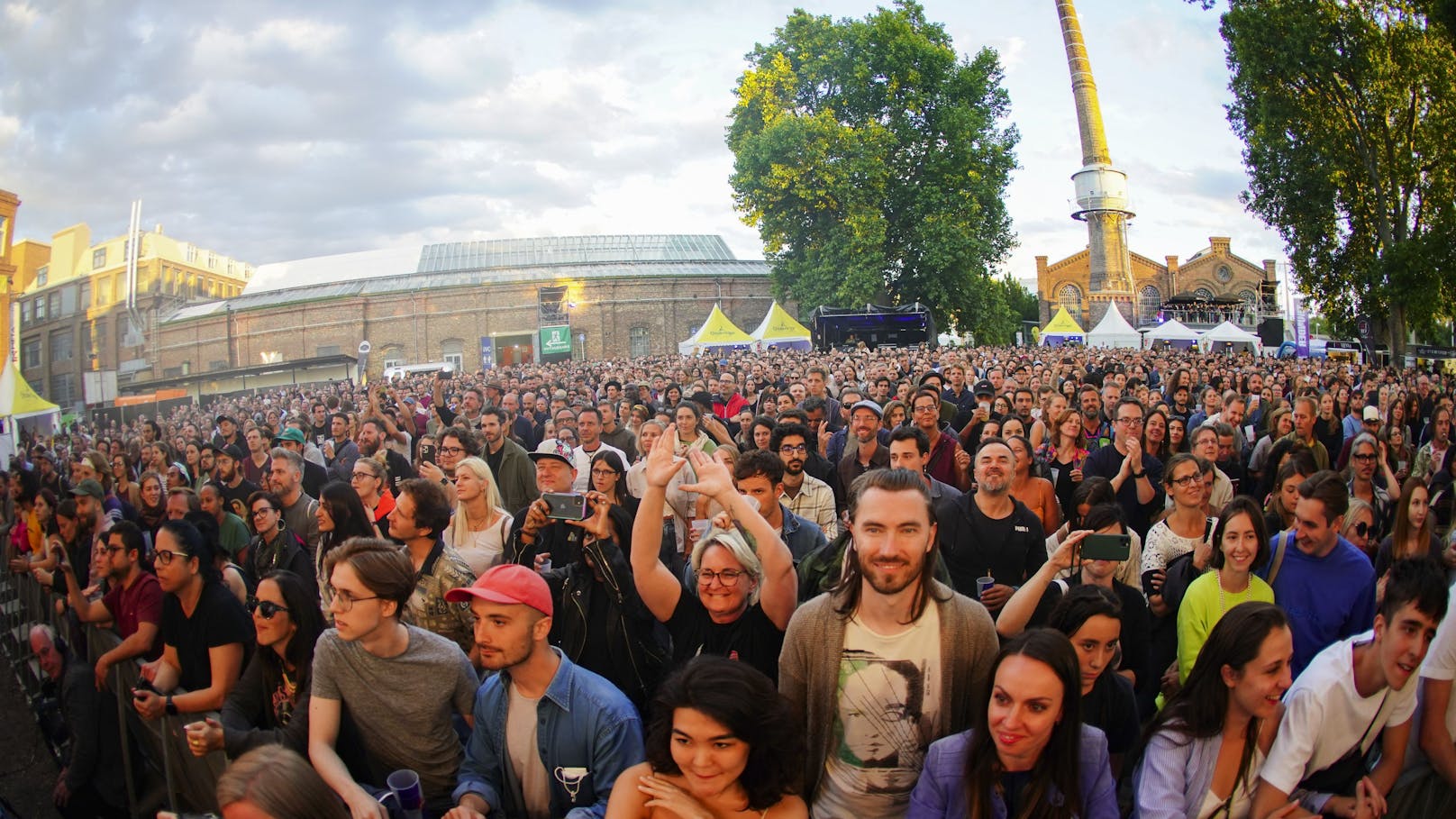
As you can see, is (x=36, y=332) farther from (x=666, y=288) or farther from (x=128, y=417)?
(x=666, y=288)

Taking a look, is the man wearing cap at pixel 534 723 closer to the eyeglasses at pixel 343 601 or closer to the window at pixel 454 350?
the eyeglasses at pixel 343 601

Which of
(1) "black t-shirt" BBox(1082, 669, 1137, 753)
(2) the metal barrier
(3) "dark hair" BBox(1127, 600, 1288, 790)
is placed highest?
(3) "dark hair" BBox(1127, 600, 1288, 790)

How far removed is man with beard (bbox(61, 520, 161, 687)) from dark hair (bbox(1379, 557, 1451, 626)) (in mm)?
5051

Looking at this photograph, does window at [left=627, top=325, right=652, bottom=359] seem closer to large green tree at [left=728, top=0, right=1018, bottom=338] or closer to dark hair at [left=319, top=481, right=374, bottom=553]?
large green tree at [left=728, top=0, right=1018, bottom=338]

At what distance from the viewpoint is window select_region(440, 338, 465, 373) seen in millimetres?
45938

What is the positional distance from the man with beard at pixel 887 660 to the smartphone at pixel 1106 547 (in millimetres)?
620

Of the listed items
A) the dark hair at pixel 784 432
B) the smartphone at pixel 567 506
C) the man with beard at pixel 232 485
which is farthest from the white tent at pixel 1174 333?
the smartphone at pixel 567 506

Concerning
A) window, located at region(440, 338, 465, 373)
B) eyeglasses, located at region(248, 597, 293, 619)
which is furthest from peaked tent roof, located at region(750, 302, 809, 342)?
eyeglasses, located at region(248, 597, 293, 619)

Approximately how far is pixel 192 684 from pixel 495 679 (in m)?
1.87

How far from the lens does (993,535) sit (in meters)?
4.41

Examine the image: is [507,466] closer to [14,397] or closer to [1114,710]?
[1114,710]

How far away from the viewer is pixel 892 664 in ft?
8.41

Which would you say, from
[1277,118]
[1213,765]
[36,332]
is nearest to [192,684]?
[1213,765]

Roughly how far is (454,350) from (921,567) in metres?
45.9
